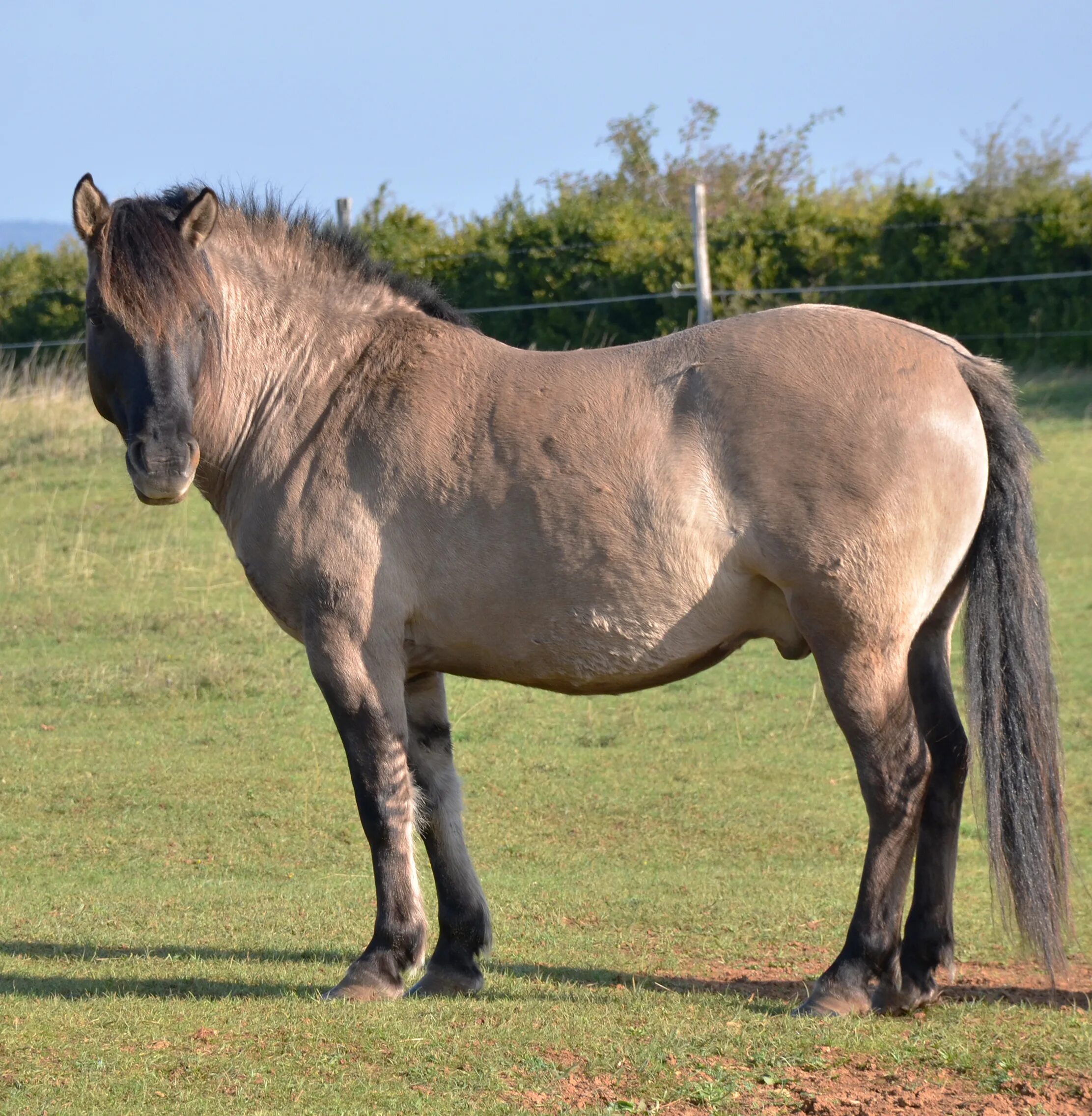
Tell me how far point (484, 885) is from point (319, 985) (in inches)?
64.0

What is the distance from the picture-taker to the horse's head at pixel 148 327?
15.1ft

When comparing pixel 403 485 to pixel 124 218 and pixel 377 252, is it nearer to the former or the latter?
pixel 124 218

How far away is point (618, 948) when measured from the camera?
225 inches

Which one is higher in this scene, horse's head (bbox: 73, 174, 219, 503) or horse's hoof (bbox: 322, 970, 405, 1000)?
horse's head (bbox: 73, 174, 219, 503)

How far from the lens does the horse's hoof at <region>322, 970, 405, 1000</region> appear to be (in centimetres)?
482

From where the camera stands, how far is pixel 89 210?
4781 millimetres

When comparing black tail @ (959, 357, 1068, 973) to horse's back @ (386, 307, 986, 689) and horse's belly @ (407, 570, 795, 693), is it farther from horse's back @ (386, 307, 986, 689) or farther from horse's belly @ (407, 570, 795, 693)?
horse's belly @ (407, 570, 795, 693)

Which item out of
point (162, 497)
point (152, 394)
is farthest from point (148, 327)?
point (162, 497)

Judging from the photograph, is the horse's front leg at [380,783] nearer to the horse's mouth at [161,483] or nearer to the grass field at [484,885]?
the grass field at [484,885]

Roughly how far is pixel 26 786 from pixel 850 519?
5.39 m

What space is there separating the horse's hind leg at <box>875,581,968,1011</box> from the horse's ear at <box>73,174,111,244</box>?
10.4ft

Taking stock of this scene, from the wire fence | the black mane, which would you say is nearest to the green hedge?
the wire fence

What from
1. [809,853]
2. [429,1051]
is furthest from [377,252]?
[429,1051]

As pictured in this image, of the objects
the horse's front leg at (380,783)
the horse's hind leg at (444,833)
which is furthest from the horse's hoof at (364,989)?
the horse's hind leg at (444,833)
